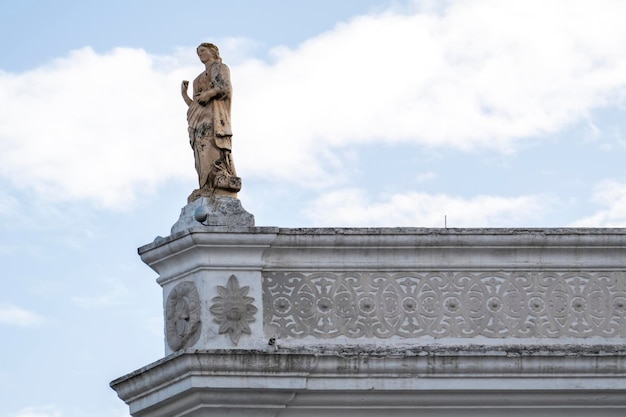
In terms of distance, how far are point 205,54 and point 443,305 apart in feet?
9.62

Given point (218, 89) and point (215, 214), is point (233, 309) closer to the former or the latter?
point (215, 214)

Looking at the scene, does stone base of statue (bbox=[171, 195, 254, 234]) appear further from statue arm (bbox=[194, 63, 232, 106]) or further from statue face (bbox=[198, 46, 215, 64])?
statue face (bbox=[198, 46, 215, 64])

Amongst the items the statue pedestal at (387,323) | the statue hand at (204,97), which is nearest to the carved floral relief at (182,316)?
the statue pedestal at (387,323)

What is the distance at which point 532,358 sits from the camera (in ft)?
51.4

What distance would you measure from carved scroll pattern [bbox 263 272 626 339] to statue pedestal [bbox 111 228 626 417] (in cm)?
1

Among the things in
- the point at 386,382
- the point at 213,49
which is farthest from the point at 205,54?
the point at 386,382

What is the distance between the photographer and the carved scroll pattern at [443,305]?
626 inches

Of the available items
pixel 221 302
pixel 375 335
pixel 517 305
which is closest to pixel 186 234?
pixel 221 302

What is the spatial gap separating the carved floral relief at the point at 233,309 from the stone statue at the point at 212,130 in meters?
0.83

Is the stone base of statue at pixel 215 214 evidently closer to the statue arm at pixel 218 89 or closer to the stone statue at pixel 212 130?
the stone statue at pixel 212 130

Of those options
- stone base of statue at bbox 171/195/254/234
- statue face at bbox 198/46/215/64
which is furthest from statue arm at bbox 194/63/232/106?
stone base of statue at bbox 171/195/254/234

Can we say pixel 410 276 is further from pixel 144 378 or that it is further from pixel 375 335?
pixel 144 378

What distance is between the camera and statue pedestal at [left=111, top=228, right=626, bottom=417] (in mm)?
15500

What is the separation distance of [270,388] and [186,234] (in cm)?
142
